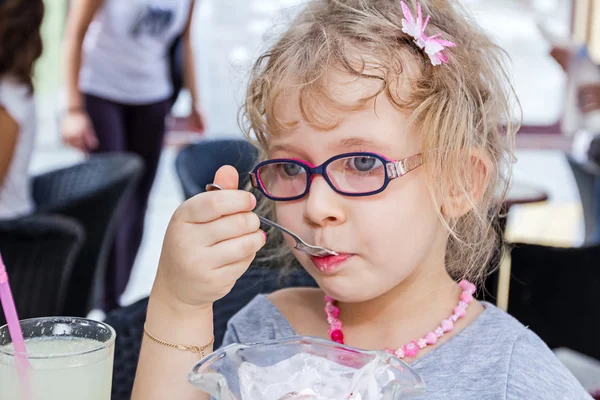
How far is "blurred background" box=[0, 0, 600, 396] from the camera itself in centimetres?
217

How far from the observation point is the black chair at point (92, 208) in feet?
8.21

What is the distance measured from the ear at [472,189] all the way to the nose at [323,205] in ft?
0.61

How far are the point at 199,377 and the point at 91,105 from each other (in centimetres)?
318

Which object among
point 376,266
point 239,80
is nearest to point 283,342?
point 376,266

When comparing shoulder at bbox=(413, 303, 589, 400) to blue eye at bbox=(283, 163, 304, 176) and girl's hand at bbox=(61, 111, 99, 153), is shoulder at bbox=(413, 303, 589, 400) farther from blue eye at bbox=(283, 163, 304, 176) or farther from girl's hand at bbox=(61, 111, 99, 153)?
girl's hand at bbox=(61, 111, 99, 153)

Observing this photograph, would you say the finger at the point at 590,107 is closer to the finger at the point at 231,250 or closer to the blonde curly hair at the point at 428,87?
the blonde curly hair at the point at 428,87

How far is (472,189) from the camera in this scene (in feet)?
3.99

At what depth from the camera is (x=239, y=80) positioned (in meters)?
1.34

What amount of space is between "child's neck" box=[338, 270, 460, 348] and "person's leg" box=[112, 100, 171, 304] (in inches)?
104

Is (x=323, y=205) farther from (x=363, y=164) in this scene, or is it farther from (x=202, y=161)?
(x=202, y=161)

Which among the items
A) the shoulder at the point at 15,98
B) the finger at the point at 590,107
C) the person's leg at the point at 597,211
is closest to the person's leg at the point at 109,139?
the shoulder at the point at 15,98

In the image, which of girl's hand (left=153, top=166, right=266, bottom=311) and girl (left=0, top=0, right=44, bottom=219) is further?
girl (left=0, top=0, right=44, bottom=219)

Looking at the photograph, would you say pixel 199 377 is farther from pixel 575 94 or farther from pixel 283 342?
pixel 575 94

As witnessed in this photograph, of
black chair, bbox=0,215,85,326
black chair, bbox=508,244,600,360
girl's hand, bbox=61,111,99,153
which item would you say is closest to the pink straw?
black chair, bbox=0,215,85,326
